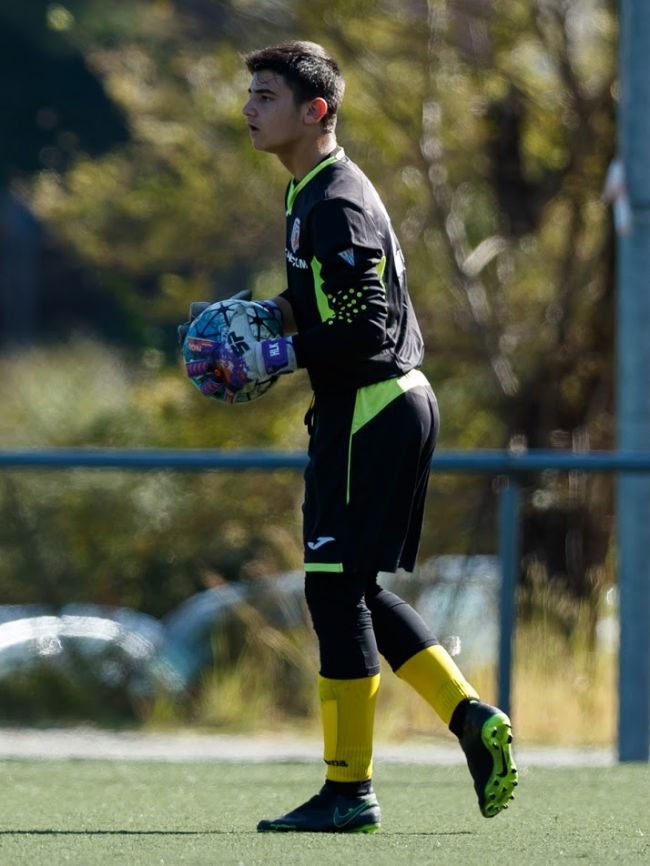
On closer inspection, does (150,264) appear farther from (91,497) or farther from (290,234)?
(290,234)

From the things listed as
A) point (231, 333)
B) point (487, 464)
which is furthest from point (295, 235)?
point (487, 464)

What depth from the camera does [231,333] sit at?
14.2ft

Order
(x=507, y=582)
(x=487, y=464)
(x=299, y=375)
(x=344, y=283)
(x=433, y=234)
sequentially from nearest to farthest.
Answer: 1. (x=344, y=283)
2. (x=487, y=464)
3. (x=507, y=582)
4. (x=299, y=375)
5. (x=433, y=234)

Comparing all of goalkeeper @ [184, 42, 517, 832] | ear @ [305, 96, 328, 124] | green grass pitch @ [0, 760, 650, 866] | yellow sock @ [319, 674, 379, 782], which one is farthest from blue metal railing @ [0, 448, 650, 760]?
ear @ [305, 96, 328, 124]

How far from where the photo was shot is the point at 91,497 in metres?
11.5

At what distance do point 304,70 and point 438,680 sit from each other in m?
1.58

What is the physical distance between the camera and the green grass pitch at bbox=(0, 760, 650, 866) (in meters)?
4.01

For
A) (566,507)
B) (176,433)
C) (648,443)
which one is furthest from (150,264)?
(648,443)

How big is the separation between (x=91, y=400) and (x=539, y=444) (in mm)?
5493

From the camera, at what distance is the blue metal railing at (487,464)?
6363 millimetres

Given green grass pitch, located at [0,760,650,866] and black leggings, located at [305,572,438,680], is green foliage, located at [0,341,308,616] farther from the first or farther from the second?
black leggings, located at [305,572,438,680]

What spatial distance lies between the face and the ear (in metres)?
0.01

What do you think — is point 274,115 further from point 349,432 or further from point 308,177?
point 349,432

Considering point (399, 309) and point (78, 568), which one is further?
point (78, 568)
